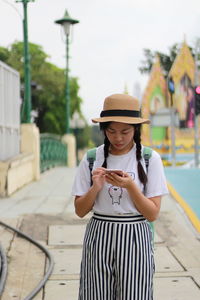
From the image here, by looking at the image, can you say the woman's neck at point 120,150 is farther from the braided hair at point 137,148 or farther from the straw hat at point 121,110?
the straw hat at point 121,110

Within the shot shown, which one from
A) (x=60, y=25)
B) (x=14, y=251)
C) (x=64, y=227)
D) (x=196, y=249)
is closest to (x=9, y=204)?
(x=64, y=227)

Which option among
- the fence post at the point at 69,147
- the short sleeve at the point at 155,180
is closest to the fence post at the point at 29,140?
A: the short sleeve at the point at 155,180

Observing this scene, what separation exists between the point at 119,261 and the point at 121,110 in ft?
2.57

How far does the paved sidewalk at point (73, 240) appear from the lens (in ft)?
17.3

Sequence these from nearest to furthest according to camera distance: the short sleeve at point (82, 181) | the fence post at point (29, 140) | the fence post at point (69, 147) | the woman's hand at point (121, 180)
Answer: the woman's hand at point (121, 180) → the short sleeve at point (82, 181) → the fence post at point (29, 140) → the fence post at point (69, 147)

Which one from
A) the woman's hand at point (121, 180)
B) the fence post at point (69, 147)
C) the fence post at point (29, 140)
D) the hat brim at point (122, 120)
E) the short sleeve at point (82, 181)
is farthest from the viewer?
the fence post at point (69, 147)

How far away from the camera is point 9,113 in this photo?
13.5 meters

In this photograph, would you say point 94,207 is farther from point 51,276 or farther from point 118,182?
point 51,276

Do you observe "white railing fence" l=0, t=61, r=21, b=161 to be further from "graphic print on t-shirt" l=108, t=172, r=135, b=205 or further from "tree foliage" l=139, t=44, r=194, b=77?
"tree foliage" l=139, t=44, r=194, b=77

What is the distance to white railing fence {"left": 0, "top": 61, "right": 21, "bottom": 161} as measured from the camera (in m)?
12.5

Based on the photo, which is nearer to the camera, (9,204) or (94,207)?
(94,207)

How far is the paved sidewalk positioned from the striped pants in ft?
6.63

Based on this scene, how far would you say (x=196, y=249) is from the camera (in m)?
6.86

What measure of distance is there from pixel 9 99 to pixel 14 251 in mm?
7285
